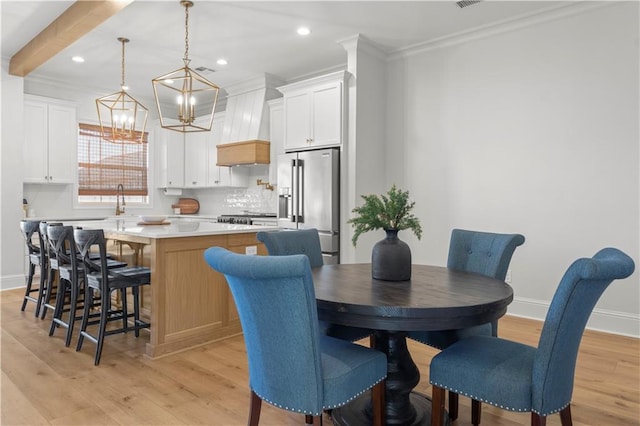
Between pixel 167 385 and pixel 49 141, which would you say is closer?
pixel 167 385

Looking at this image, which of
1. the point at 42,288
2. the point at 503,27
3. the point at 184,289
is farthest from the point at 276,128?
the point at 42,288

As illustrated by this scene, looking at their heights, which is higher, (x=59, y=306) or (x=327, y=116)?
(x=327, y=116)

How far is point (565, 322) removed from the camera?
4.86 ft

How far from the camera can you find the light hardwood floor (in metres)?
2.21

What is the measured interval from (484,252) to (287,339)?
60.6 inches

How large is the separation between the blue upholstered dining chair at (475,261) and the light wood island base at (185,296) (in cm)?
174

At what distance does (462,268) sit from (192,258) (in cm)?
197

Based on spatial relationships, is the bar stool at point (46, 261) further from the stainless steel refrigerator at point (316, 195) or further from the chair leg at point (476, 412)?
the chair leg at point (476, 412)

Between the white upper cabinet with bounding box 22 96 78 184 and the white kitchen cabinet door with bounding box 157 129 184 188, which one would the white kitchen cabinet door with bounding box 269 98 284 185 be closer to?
the white kitchen cabinet door with bounding box 157 129 184 188

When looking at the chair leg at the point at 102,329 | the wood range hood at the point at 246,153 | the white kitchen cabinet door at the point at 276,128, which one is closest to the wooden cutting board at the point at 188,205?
the wood range hood at the point at 246,153

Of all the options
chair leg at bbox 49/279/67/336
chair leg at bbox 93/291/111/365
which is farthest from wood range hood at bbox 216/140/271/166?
chair leg at bbox 93/291/111/365

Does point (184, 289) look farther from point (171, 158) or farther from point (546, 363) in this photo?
point (171, 158)

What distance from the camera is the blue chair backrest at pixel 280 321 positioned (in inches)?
55.5

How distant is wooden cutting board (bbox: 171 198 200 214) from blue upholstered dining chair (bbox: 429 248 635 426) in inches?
258
